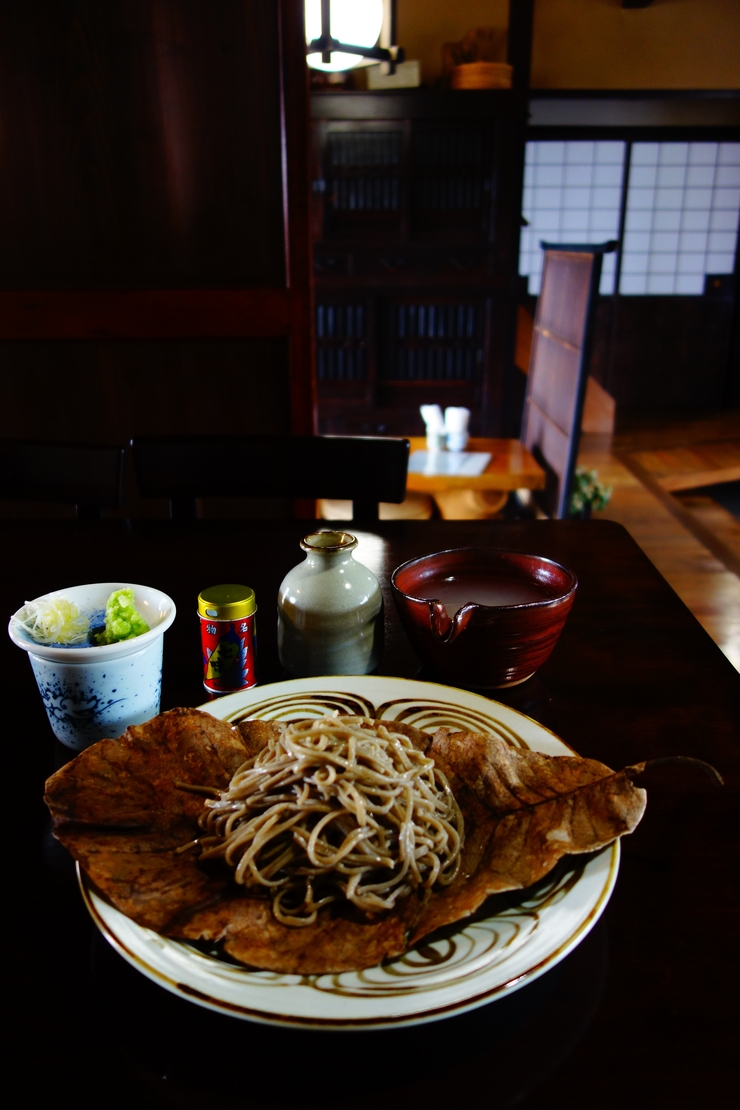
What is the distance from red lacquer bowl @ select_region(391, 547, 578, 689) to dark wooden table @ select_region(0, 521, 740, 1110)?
0.17 ft

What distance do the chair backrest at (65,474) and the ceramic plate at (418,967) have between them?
45.1 inches

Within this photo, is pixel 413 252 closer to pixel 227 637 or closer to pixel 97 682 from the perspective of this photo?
pixel 227 637

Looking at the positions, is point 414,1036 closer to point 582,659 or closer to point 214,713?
point 214,713

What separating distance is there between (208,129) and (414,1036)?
2342 mm

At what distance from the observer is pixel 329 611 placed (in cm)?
85

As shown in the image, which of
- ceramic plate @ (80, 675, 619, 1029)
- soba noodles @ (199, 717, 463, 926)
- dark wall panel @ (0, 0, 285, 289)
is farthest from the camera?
dark wall panel @ (0, 0, 285, 289)

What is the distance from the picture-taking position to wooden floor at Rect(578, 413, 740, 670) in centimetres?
336

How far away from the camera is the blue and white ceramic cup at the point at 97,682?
29.1 inches

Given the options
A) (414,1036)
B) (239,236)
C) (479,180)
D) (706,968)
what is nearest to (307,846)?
(414,1036)

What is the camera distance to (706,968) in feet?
1.78

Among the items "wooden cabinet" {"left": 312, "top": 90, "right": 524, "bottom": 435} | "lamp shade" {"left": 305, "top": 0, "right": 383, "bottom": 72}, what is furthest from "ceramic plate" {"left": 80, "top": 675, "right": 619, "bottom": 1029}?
"wooden cabinet" {"left": 312, "top": 90, "right": 524, "bottom": 435}

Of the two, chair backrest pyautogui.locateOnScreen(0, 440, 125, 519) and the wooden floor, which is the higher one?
chair backrest pyautogui.locateOnScreen(0, 440, 125, 519)

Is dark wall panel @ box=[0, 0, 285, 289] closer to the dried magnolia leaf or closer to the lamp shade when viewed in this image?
the lamp shade

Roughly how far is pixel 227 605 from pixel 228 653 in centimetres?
5
